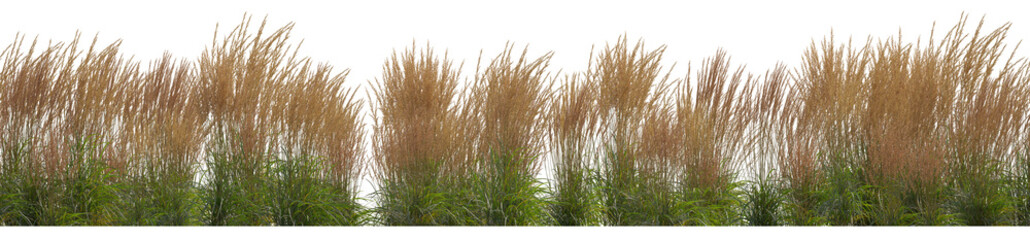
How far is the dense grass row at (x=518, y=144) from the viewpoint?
477 cm

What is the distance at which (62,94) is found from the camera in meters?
5.20

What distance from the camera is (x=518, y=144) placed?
15.9 feet

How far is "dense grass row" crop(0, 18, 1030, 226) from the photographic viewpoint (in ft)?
15.7

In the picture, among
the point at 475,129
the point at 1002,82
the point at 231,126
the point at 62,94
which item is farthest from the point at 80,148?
the point at 1002,82

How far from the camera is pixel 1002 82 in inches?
208

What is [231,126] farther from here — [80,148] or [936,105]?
[936,105]

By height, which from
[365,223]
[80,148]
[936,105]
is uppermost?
[936,105]

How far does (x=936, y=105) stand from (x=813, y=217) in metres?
0.97

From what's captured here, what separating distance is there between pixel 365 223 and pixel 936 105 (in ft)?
10.4
